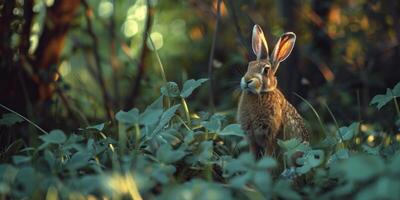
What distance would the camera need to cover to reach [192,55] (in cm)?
856

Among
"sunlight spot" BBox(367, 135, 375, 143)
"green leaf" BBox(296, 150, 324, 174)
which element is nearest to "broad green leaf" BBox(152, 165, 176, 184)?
"green leaf" BBox(296, 150, 324, 174)

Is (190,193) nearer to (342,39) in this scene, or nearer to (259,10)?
(342,39)

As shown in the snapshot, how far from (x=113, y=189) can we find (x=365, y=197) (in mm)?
774

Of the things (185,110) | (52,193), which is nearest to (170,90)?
(185,110)

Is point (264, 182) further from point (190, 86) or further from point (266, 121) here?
point (266, 121)

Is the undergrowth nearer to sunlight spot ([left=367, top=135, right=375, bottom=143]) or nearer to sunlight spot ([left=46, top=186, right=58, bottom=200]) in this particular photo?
sunlight spot ([left=46, top=186, right=58, bottom=200])

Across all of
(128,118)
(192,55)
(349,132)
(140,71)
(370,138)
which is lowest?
(192,55)

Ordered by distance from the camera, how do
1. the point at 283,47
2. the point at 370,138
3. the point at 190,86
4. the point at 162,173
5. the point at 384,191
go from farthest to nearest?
the point at 370,138
the point at 283,47
the point at 190,86
the point at 162,173
the point at 384,191

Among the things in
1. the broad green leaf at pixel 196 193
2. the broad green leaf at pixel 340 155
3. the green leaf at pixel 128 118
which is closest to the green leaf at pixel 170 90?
the green leaf at pixel 128 118

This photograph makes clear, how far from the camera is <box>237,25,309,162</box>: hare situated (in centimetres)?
373

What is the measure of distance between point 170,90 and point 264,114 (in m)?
0.66

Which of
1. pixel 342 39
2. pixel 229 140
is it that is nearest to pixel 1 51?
pixel 229 140

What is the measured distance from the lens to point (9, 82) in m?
4.57

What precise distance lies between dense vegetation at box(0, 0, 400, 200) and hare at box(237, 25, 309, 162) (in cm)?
10
